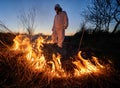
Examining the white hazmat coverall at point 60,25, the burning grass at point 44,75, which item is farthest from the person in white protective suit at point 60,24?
the burning grass at point 44,75

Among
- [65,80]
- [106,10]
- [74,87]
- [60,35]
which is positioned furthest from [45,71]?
[106,10]

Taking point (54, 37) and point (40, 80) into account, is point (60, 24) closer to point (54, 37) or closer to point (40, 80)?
point (54, 37)

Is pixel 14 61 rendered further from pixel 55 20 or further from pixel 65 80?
pixel 55 20

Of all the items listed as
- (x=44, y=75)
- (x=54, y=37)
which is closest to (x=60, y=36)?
(x=54, y=37)

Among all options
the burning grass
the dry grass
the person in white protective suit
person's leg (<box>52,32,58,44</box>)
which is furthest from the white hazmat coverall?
the dry grass

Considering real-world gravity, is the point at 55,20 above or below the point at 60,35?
above

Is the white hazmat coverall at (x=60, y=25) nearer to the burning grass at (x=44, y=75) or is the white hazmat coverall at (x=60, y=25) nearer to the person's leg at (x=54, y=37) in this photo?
the person's leg at (x=54, y=37)

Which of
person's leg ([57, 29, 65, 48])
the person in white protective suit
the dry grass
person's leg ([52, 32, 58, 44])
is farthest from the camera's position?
person's leg ([52, 32, 58, 44])

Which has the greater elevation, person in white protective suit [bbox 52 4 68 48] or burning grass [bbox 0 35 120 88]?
person in white protective suit [bbox 52 4 68 48]

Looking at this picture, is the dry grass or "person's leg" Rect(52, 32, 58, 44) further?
"person's leg" Rect(52, 32, 58, 44)

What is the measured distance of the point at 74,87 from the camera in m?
3.96

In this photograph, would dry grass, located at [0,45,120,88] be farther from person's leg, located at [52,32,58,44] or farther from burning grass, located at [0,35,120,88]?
person's leg, located at [52,32,58,44]

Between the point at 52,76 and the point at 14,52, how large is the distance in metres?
1.53

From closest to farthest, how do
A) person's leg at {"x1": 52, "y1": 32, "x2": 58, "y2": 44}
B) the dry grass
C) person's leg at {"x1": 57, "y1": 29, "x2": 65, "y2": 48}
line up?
the dry grass
person's leg at {"x1": 57, "y1": 29, "x2": 65, "y2": 48}
person's leg at {"x1": 52, "y1": 32, "x2": 58, "y2": 44}
